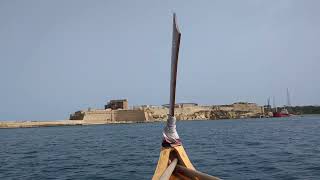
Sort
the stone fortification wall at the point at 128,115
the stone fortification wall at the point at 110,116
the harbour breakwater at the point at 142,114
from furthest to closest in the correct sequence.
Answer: the stone fortification wall at the point at 128,115, the harbour breakwater at the point at 142,114, the stone fortification wall at the point at 110,116

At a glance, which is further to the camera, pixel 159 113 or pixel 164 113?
pixel 164 113

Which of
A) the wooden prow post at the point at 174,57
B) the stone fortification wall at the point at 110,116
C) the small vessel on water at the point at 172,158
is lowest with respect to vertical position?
the small vessel on water at the point at 172,158

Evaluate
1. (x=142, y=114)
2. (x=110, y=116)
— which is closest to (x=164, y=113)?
(x=142, y=114)

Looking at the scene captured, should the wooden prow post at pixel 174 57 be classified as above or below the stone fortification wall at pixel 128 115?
below

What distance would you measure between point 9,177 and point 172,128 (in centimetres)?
1668

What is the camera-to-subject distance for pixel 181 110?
7210 inches

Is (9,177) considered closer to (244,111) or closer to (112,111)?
(112,111)

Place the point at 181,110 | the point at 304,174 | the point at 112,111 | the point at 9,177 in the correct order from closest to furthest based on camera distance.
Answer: the point at 304,174
the point at 9,177
the point at 112,111
the point at 181,110

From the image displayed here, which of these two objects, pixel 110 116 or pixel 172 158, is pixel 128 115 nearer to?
pixel 110 116

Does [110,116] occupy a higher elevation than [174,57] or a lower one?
higher

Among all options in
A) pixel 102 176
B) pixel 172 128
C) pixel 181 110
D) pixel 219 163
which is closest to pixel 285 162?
pixel 219 163

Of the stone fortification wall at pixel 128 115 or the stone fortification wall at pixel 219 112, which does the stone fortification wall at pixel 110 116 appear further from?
the stone fortification wall at pixel 219 112

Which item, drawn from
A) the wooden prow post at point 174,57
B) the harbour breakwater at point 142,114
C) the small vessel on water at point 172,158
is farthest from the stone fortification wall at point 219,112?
the wooden prow post at point 174,57

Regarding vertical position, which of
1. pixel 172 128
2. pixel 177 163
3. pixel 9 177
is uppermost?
pixel 172 128
